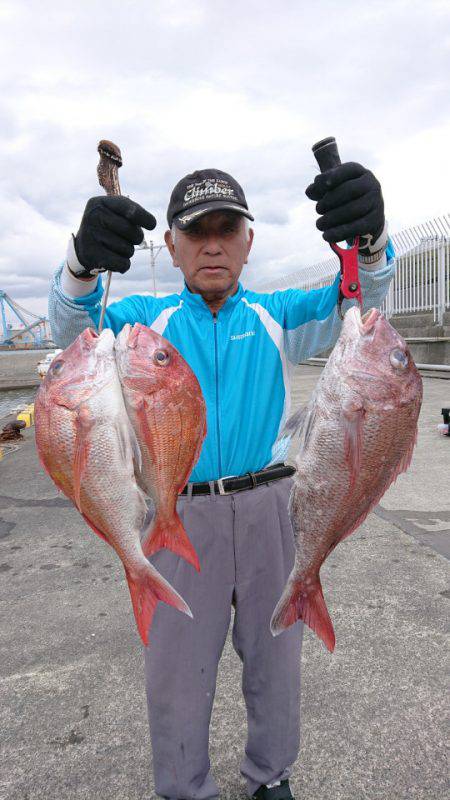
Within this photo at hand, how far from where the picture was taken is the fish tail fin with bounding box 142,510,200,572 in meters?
1.63

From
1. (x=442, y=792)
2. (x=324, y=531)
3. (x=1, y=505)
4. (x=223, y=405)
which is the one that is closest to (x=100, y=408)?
(x=223, y=405)

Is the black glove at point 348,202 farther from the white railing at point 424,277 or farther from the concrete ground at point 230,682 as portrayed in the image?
the white railing at point 424,277

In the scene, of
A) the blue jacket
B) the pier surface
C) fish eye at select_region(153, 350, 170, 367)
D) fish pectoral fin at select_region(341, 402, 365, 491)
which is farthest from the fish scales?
the pier surface

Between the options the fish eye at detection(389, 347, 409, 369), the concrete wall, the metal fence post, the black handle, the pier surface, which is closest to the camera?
the fish eye at detection(389, 347, 409, 369)

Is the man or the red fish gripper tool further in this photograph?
the man

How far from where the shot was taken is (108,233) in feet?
5.97

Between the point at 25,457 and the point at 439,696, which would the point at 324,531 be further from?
the point at 25,457

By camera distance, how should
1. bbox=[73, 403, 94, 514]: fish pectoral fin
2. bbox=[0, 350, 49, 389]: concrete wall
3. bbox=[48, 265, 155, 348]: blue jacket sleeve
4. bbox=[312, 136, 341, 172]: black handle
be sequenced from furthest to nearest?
bbox=[0, 350, 49, 389]: concrete wall → bbox=[48, 265, 155, 348]: blue jacket sleeve → bbox=[312, 136, 341, 172]: black handle → bbox=[73, 403, 94, 514]: fish pectoral fin

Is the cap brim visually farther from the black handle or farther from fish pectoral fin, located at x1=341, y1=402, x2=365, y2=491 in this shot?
fish pectoral fin, located at x1=341, y1=402, x2=365, y2=491

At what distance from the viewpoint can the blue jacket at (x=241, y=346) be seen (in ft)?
6.88

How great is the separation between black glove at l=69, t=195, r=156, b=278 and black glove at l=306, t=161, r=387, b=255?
0.64 m

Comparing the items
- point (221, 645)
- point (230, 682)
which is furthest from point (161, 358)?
point (230, 682)

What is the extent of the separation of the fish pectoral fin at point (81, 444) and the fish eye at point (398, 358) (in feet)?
3.23

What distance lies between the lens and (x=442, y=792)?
2.05 meters
